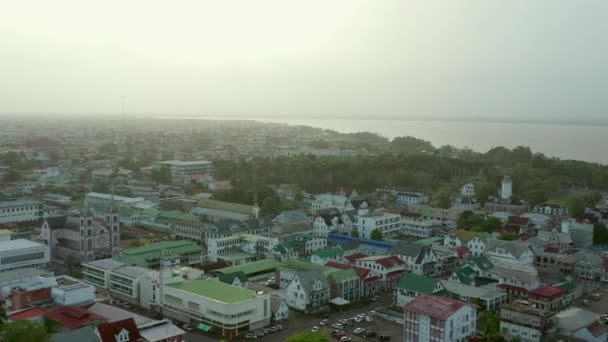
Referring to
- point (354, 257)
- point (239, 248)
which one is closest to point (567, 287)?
point (354, 257)

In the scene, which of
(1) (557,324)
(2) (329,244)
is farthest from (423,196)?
(1) (557,324)

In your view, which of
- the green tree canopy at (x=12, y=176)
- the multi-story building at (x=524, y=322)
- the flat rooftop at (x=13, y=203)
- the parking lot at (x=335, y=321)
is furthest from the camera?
the green tree canopy at (x=12, y=176)

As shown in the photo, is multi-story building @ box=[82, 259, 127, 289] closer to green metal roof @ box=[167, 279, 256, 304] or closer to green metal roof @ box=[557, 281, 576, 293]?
green metal roof @ box=[167, 279, 256, 304]

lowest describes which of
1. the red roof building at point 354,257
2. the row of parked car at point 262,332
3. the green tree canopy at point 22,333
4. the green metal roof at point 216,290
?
the row of parked car at point 262,332

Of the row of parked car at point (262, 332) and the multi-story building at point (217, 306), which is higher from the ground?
the multi-story building at point (217, 306)

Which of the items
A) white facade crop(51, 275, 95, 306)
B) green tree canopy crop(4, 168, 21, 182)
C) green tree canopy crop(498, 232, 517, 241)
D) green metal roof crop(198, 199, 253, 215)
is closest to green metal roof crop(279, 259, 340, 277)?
white facade crop(51, 275, 95, 306)

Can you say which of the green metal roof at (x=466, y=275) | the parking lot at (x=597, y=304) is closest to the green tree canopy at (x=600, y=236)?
the parking lot at (x=597, y=304)

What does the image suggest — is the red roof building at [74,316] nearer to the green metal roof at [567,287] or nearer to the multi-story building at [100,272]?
the multi-story building at [100,272]

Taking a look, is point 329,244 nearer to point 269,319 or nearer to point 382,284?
point 382,284
